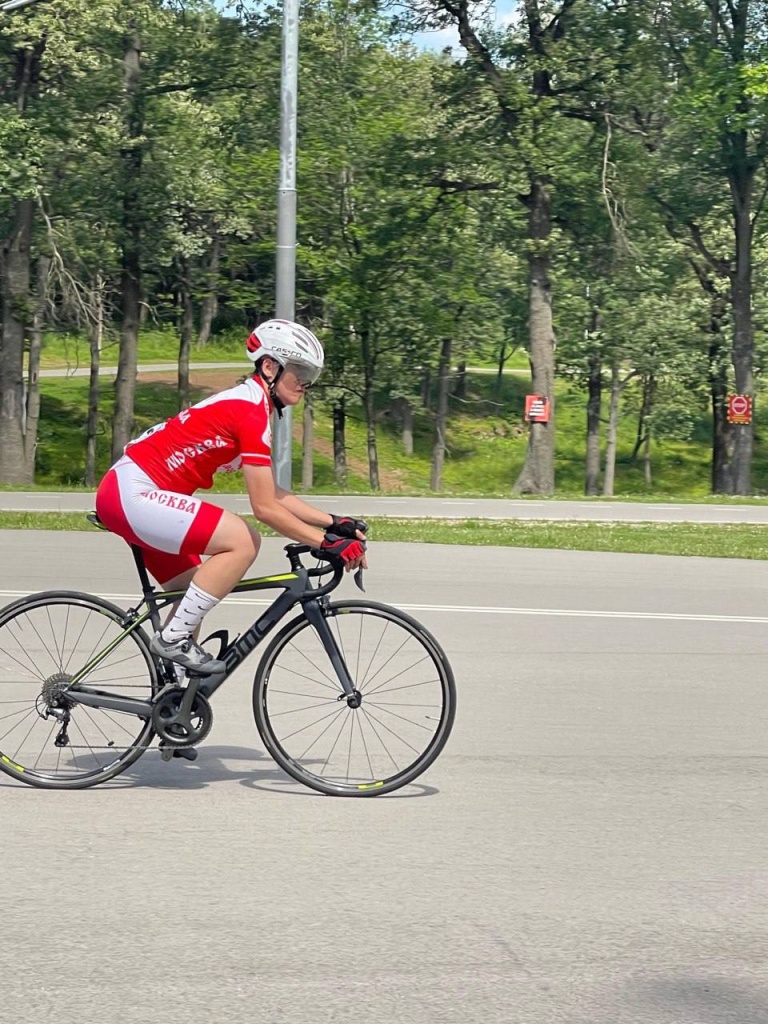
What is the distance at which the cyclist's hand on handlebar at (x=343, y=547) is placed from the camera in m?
6.20

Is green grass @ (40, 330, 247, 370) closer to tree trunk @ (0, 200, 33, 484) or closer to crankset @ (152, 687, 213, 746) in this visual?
tree trunk @ (0, 200, 33, 484)

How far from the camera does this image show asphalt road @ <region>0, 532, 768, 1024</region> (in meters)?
4.15

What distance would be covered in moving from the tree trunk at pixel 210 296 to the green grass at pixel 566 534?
18187 millimetres

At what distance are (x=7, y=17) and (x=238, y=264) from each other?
919 centimetres

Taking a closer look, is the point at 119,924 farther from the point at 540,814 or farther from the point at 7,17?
the point at 7,17

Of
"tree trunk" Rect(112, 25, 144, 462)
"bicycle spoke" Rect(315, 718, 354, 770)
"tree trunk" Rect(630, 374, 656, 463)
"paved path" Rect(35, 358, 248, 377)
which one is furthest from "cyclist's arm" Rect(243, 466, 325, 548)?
"paved path" Rect(35, 358, 248, 377)

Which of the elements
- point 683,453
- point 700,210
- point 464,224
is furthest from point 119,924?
point 683,453

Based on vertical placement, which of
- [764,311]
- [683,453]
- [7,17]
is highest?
[7,17]

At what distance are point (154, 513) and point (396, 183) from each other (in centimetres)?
3082

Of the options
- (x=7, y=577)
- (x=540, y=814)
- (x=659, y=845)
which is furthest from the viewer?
(x=7, y=577)

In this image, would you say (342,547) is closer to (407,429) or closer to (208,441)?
(208,441)

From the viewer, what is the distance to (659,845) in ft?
18.9

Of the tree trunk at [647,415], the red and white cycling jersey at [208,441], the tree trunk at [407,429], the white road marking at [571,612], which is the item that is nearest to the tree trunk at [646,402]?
the tree trunk at [647,415]

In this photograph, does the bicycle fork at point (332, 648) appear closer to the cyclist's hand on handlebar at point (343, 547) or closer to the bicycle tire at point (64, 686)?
the cyclist's hand on handlebar at point (343, 547)
